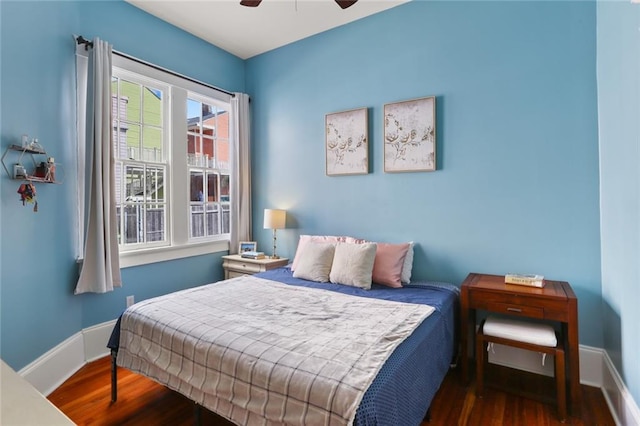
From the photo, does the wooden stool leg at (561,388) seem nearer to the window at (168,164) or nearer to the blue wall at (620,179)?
the blue wall at (620,179)

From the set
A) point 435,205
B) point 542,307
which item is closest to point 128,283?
point 435,205

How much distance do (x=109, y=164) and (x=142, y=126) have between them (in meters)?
0.64

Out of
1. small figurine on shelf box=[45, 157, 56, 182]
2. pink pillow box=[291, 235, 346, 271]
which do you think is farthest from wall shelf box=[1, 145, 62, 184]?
pink pillow box=[291, 235, 346, 271]

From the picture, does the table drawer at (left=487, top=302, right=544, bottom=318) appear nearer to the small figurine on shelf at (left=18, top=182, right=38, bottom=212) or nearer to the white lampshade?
the white lampshade

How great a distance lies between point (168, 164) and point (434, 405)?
3.08 metres

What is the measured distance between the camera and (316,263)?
2.79 meters

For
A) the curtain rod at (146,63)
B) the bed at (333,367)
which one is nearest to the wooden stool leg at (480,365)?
the bed at (333,367)

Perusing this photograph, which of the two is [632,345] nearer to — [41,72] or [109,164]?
[109,164]

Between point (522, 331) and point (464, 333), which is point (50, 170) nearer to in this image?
point (464, 333)

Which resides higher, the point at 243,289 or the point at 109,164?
the point at 109,164

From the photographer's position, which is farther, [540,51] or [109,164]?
[109,164]

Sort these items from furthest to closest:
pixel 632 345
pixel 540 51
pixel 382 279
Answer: pixel 382 279 < pixel 540 51 < pixel 632 345

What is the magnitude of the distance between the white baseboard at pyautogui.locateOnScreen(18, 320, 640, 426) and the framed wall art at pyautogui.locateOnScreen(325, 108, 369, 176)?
1.99 metres

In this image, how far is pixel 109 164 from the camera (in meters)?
2.67
